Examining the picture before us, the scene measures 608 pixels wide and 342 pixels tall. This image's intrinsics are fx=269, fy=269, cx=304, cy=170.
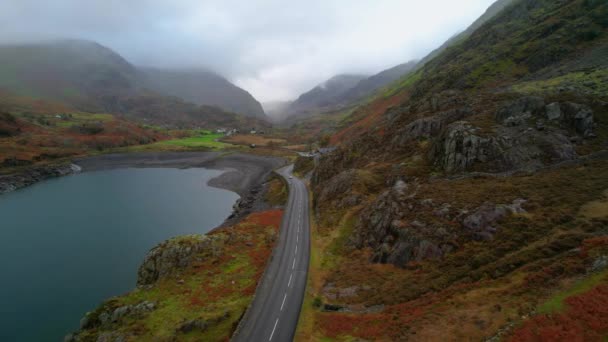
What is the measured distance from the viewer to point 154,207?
297ft

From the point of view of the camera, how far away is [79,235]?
219 ft

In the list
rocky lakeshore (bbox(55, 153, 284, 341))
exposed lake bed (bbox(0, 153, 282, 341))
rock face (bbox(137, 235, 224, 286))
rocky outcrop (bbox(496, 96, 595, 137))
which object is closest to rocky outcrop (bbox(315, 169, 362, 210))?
rocky lakeshore (bbox(55, 153, 284, 341))

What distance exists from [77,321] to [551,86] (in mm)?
86218

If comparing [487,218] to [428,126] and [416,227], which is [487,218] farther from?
[428,126]

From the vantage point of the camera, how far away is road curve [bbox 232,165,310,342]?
26.4m

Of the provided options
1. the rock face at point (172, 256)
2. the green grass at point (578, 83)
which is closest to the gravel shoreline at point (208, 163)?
the rock face at point (172, 256)

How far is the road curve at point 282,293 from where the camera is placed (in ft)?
86.5

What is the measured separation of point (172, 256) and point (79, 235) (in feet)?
135

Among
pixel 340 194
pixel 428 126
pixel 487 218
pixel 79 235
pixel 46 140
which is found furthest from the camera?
pixel 46 140

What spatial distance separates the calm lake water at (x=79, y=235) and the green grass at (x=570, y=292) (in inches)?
2072

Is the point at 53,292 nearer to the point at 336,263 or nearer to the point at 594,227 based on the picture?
the point at 336,263

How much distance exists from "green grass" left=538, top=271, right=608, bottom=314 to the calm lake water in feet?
173

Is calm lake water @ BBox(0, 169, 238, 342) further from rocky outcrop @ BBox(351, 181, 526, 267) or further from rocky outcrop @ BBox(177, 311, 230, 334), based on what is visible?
rocky outcrop @ BBox(351, 181, 526, 267)

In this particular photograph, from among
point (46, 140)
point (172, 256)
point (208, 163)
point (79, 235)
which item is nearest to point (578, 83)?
point (172, 256)
